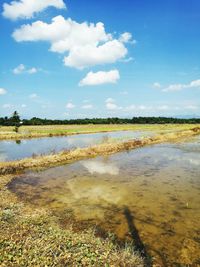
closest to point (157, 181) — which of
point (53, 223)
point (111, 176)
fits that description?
point (111, 176)

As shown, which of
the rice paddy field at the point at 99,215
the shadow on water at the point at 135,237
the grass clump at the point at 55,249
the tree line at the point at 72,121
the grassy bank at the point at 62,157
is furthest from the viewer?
the tree line at the point at 72,121

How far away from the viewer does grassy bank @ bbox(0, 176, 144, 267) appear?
6.62 metres

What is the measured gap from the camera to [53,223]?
9.48 meters

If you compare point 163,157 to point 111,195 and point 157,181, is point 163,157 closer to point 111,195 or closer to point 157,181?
point 157,181

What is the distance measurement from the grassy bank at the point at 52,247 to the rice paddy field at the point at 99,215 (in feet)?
0.08

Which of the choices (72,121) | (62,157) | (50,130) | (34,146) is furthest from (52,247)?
(72,121)

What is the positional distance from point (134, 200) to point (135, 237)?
3.96m

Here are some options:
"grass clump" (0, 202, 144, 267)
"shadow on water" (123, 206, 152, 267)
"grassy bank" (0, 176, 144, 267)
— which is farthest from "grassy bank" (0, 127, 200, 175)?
"grass clump" (0, 202, 144, 267)

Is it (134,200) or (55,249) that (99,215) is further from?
(55,249)

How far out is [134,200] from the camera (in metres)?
12.8

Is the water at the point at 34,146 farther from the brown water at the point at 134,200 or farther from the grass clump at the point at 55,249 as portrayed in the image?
the grass clump at the point at 55,249

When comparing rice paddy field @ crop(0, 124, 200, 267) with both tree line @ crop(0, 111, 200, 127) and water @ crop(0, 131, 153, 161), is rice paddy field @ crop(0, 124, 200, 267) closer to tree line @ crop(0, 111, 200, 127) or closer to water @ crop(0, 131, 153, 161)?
water @ crop(0, 131, 153, 161)

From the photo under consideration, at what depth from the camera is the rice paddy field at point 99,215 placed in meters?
7.12

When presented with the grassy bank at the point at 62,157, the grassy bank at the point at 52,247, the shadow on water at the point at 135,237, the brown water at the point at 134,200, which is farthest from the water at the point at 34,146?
the grassy bank at the point at 52,247
